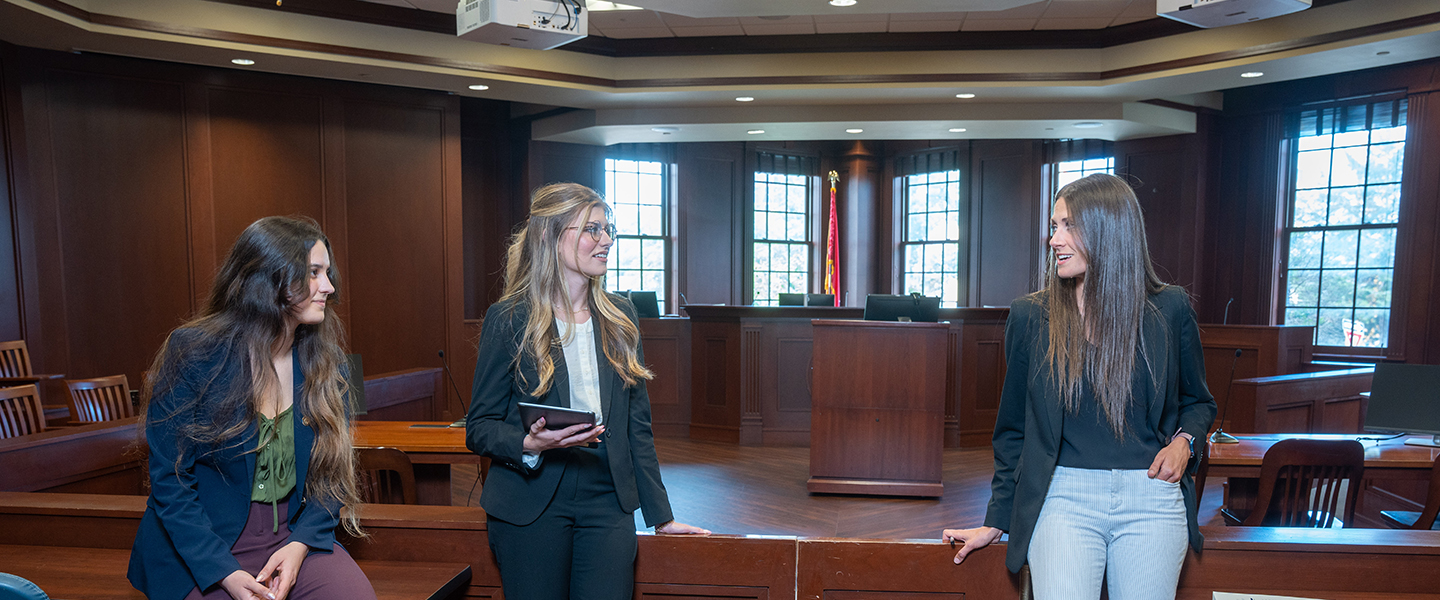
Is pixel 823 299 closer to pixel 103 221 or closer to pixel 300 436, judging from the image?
pixel 103 221

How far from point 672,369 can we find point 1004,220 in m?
4.39

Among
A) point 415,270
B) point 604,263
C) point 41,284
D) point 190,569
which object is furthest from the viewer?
point 415,270

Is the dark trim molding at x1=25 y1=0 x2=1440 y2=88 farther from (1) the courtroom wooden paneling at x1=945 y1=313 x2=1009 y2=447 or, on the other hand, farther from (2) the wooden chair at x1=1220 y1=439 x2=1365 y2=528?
(2) the wooden chair at x1=1220 y1=439 x2=1365 y2=528

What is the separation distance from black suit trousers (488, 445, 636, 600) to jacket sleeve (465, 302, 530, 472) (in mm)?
115

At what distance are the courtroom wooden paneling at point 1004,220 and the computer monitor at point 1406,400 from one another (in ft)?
16.7

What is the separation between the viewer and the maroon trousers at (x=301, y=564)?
5.60 ft

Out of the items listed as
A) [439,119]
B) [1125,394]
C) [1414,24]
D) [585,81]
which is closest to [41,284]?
[439,119]

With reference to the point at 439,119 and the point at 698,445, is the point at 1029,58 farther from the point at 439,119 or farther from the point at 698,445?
the point at 439,119

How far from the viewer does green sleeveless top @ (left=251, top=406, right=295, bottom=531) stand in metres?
1.73

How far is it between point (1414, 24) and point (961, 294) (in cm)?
504

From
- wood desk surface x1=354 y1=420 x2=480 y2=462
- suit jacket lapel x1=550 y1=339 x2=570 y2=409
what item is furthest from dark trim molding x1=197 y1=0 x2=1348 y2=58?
suit jacket lapel x1=550 y1=339 x2=570 y2=409

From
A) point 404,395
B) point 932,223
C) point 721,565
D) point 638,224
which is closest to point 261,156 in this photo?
point 404,395

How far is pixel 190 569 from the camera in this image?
1.62 metres

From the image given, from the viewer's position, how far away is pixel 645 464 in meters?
1.85
